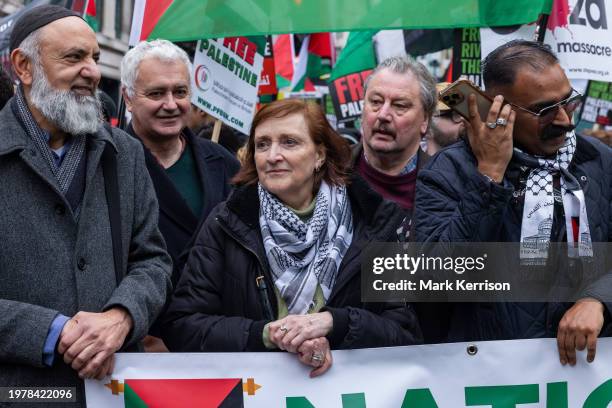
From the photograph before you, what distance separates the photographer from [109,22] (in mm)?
27266

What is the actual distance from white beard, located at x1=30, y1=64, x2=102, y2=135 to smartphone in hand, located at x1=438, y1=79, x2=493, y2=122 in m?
1.19

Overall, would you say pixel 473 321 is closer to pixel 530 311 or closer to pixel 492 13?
pixel 530 311

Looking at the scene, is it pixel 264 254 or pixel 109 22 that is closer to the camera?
pixel 264 254

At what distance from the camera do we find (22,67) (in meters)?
3.16

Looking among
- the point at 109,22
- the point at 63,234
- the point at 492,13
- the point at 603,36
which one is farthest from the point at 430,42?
the point at 109,22

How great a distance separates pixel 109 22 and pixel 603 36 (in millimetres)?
23285

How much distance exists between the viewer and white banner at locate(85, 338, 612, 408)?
3.00 meters

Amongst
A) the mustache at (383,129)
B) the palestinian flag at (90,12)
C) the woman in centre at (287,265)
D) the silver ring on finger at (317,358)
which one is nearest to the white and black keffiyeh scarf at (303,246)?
the woman in centre at (287,265)

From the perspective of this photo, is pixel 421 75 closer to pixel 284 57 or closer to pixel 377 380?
pixel 377 380

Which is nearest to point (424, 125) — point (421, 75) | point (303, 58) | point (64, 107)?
point (421, 75)

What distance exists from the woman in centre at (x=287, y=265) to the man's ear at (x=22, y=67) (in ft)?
2.60

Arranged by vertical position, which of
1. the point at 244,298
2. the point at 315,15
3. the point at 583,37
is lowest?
the point at 244,298

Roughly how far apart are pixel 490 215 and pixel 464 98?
15.7 inches

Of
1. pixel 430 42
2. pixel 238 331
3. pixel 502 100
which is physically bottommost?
pixel 238 331
